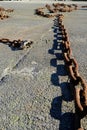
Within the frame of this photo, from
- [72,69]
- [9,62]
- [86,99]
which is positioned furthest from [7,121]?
[9,62]

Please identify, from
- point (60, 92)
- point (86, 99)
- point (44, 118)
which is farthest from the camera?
point (60, 92)

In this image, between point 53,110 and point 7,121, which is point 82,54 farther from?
point 7,121

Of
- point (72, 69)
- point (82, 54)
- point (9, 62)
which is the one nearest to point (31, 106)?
point (72, 69)

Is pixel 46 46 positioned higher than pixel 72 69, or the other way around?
pixel 72 69

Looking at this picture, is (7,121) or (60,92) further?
(60,92)

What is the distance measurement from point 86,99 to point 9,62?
80.5 inches

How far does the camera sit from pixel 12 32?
7086 millimetres

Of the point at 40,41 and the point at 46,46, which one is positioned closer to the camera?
the point at 46,46

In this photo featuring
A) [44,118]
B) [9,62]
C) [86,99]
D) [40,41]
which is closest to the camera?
[86,99]

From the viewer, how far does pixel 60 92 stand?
329 cm

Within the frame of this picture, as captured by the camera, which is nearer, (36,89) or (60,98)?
(60,98)

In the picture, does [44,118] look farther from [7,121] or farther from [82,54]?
[82,54]

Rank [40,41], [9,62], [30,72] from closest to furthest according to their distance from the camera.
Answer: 1. [30,72]
2. [9,62]
3. [40,41]

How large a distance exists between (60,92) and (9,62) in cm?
133
